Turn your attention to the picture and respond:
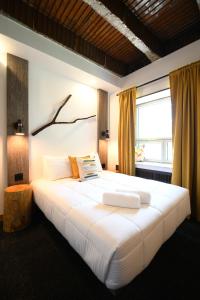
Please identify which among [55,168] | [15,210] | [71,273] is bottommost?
[71,273]

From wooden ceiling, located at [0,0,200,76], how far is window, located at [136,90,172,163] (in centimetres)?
91

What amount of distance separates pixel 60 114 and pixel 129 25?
5.83 feet

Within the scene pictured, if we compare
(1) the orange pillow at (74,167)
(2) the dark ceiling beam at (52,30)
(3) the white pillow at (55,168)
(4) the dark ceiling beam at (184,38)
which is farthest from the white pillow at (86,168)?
(4) the dark ceiling beam at (184,38)

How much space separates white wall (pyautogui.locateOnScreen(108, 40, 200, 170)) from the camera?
2258 millimetres

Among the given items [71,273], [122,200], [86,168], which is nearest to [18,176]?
[86,168]

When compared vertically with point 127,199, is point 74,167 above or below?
above

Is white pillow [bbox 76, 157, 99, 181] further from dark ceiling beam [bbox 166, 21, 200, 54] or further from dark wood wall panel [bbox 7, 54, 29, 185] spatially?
dark ceiling beam [bbox 166, 21, 200, 54]

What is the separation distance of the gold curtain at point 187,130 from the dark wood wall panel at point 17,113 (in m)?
2.44

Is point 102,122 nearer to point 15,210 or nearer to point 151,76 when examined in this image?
point 151,76

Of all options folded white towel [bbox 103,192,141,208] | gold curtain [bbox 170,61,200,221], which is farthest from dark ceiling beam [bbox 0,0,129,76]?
folded white towel [bbox 103,192,141,208]

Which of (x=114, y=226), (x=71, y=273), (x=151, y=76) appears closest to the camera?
A: (x=114, y=226)

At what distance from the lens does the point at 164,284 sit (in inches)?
46.6

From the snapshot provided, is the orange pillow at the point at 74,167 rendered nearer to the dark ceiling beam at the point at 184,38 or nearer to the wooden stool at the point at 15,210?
the wooden stool at the point at 15,210

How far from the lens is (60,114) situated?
9.07 feet
